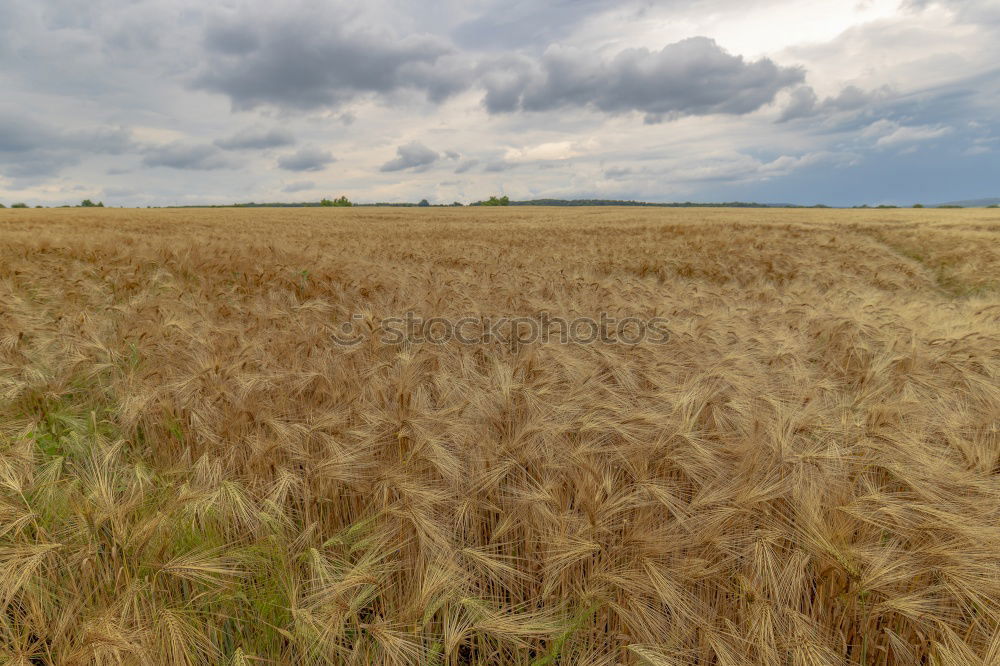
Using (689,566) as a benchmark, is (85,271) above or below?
above

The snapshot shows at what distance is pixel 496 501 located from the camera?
74.9 inches

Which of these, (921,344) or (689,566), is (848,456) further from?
(921,344)

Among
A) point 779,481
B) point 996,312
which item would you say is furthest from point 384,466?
point 996,312

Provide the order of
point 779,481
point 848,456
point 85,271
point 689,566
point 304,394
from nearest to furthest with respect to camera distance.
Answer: point 689,566 < point 779,481 < point 848,456 < point 304,394 < point 85,271

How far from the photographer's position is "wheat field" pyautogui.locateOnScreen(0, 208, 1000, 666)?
1349 mm

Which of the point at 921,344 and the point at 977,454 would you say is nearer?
the point at 977,454

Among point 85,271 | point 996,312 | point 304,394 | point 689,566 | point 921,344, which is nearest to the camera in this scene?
point 689,566

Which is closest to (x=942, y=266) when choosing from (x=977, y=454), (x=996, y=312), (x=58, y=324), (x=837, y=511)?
(x=996, y=312)

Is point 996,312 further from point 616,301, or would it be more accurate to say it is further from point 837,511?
point 837,511

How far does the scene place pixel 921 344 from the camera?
3.49 m

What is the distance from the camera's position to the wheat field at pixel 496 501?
1349 mm

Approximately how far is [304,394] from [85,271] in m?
5.32

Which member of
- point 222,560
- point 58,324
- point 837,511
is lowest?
point 222,560

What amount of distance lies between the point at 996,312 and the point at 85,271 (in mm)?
10374
